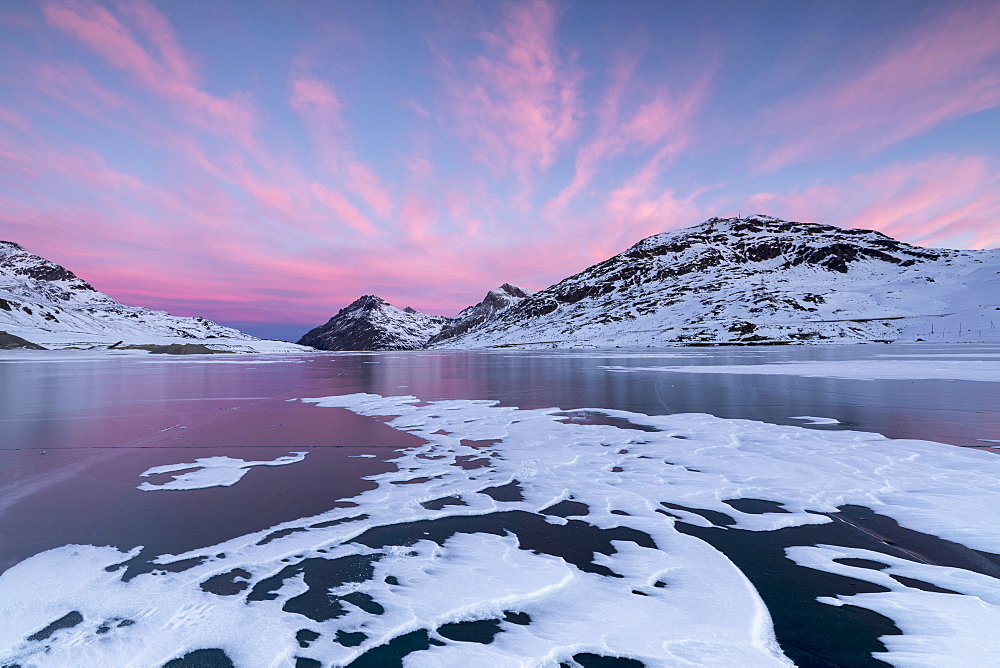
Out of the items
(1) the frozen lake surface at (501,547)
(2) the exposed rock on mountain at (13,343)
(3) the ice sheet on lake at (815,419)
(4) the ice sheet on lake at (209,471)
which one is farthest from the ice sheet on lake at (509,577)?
(2) the exposed rock on mountain at (13,343)

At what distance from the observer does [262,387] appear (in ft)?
61.8

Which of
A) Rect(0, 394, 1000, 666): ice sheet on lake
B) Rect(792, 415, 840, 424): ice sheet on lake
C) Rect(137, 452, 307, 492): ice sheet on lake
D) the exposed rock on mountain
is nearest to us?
Rect(0, 394, 1000, 666): ice sheet on lake

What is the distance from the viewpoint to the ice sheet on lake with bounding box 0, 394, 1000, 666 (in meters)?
2.75

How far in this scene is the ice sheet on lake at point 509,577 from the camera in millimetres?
2750

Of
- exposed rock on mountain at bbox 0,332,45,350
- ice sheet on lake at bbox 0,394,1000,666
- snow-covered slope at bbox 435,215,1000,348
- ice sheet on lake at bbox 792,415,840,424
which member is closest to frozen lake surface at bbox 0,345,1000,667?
ice sheet on lake at bbox 0,394,1000,666

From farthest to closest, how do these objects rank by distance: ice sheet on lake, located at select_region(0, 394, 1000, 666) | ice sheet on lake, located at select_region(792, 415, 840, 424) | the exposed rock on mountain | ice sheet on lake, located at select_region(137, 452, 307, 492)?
the exposed rock on mountain
ice sheet on lake, located at select_region(792, 415, 840, 424)
ice sheet on lake, located at select_region(137, 452, 307, 492)
ice sheet on lake, located at select_region(0, 394, 1000, 666)

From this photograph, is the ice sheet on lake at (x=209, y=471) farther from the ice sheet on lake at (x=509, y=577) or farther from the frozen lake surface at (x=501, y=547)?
the ice sheet on lake at (x=509, y=577)

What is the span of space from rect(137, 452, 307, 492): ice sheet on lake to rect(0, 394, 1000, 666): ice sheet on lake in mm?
1853

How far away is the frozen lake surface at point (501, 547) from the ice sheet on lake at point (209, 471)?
5cm

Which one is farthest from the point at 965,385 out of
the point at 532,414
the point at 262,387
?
the point at 262,387

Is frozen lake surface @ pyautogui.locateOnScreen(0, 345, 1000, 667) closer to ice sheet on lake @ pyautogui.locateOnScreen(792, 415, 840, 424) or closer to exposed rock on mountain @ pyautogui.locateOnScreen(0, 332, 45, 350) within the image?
ice sheet on lake @ pyautogui.locateOnScreen(792, 415, 840, 424)

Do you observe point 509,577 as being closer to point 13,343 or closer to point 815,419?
point 815,419

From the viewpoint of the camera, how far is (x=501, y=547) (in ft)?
13.6

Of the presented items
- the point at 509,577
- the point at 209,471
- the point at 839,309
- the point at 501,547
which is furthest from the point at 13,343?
the point at 839,309
